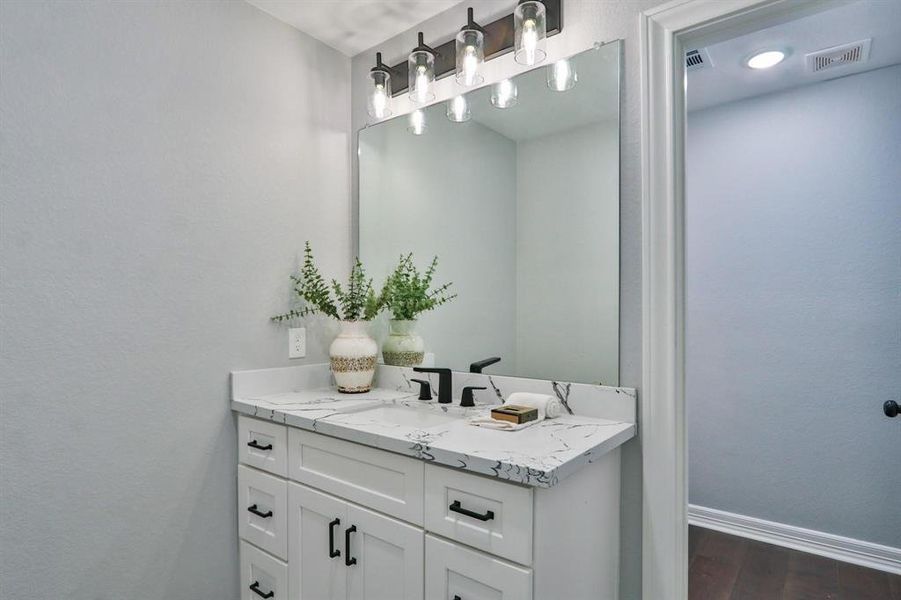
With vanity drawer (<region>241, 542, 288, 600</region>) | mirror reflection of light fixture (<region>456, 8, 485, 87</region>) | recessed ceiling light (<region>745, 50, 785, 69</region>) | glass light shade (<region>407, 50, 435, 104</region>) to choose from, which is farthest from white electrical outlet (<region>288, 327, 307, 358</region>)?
recessed ceiling light (<region>745, 50, 785, 69</region>)

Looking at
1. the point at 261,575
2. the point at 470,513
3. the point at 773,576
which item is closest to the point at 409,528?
the point at 470,513

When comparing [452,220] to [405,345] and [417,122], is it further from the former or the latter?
[405,345]

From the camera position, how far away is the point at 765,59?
7.55 ft

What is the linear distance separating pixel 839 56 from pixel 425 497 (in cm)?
255

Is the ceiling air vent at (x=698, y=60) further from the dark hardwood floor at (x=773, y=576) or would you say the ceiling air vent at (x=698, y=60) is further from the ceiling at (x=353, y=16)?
the dark hardwood floor at (x=773, y=576)

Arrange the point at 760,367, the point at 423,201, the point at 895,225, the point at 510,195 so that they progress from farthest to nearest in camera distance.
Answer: the point at 760,367 → the point at 895,225 → the point at 423,201 → the point at 510,195

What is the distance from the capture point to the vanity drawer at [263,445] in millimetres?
1628

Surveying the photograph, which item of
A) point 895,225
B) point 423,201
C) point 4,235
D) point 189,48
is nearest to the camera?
point 4,235

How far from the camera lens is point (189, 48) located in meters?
1.71

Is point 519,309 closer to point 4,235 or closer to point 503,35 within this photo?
point 503,35

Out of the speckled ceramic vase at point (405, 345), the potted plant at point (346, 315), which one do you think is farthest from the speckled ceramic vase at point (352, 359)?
the speckled ceramic vase at point (405, 345)

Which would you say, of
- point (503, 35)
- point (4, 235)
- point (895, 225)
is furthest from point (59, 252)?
point (895, 225)

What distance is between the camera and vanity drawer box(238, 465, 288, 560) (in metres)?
1.62

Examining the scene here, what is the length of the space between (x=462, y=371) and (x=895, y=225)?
2.13m
